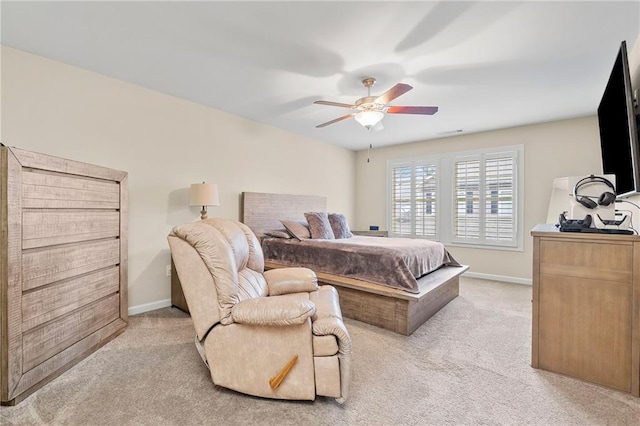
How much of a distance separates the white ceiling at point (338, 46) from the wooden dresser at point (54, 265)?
103 cm

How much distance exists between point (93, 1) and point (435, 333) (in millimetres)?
3631

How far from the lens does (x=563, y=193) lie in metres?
3.52

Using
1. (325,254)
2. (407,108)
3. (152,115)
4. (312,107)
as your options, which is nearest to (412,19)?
(407,108)

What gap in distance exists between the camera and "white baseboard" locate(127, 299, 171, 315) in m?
2.99

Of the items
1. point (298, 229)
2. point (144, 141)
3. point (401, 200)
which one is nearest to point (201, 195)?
point (144, 141)

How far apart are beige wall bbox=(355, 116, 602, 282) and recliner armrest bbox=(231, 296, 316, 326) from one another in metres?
4.15

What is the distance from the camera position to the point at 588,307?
184cm

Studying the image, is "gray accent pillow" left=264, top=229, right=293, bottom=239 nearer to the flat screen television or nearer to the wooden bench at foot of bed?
the wooden bench at foot of bed

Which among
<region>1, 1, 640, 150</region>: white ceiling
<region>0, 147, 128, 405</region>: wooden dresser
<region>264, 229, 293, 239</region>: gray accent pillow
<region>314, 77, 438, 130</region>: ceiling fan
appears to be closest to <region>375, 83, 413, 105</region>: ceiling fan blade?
<region>314, 77, 438, 130</region>: ceiling fan

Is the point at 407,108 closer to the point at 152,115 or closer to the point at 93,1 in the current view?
the point at 93,1

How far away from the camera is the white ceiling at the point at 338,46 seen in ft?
6.01

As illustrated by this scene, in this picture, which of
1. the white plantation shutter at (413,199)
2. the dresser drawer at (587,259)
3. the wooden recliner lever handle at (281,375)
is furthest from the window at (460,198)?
the wooden recliner lever handle at (281,375)

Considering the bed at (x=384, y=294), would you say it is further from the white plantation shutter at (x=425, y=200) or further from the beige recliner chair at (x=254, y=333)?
the white plantation shutter at (x=425, y=200)

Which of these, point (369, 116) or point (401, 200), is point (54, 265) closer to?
point (369, 116)
